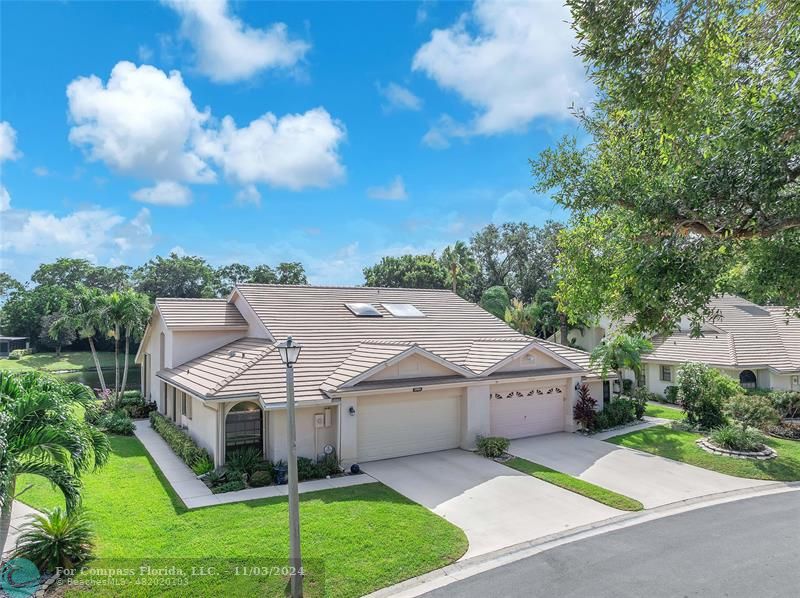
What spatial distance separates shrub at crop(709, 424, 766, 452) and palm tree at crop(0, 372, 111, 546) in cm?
1945

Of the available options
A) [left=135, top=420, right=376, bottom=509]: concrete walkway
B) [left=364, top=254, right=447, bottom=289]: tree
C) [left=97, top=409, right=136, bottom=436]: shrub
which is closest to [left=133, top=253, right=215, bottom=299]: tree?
[left=364, top=254, right=447, bottom=289]: tree

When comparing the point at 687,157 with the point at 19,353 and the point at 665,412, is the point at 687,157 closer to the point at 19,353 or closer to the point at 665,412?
the point at 665,412

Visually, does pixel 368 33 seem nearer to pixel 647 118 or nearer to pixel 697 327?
pixel 647 118

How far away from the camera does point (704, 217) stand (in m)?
8.88

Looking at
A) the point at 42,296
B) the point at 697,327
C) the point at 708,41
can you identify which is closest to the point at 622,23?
the point at 708,41

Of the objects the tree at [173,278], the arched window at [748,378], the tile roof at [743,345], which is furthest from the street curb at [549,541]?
the tree at [173,278]

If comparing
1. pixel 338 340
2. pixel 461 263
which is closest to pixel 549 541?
pixel 338 340

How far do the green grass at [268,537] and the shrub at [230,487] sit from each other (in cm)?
112

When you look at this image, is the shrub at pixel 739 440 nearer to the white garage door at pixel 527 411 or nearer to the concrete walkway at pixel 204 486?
the white garage door at pixel 527 411

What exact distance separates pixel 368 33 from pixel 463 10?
4360 mm

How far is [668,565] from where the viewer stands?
30.8ft

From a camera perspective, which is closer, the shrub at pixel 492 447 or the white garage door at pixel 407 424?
the white garage door at pixel 407 424

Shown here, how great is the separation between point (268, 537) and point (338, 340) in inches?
400

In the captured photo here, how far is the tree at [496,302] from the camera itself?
45750mm
